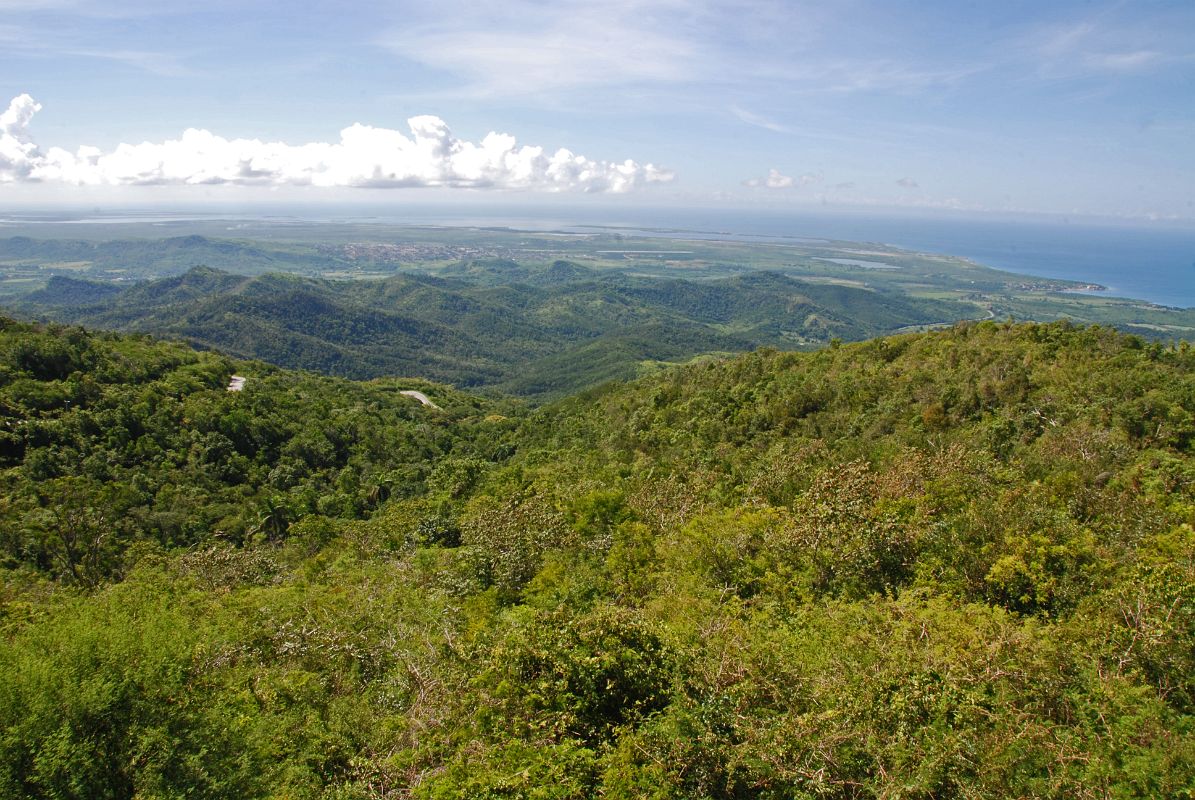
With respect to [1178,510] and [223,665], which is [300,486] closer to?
[223,665]

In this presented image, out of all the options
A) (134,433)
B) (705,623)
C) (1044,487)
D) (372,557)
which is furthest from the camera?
(134,433)

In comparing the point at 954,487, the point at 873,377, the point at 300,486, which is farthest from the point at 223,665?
the point at 300,486

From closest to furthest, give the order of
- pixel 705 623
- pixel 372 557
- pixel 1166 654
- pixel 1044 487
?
pixel 1166 654
pixel 705 623
pixel 1044 487
pixel 372 557

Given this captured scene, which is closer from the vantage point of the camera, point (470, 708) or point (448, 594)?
point (470, 708)

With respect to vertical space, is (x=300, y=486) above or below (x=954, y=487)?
below

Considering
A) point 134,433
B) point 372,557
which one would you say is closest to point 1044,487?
point 372,557

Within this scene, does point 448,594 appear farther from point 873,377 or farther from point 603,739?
point 873,377

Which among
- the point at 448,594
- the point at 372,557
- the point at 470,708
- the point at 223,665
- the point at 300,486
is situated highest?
the point at 470,708
